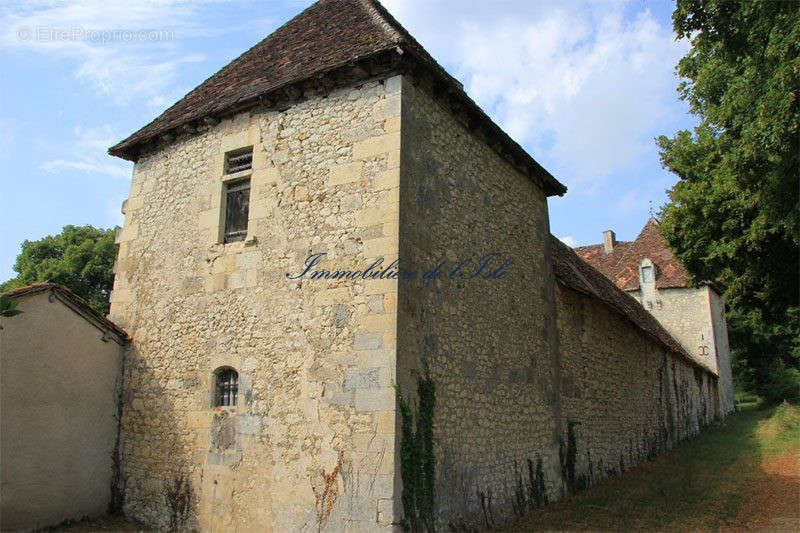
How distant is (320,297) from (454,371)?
76.8 inches

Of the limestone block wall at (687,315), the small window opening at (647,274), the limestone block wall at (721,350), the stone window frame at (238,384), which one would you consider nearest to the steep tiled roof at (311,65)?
the stone window frame at (238,384)

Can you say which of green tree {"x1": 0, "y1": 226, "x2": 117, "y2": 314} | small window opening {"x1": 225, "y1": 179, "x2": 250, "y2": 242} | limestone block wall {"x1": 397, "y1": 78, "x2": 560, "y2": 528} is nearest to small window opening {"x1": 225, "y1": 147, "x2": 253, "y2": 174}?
small window opening {"x1": 225, "y1": 179, "x2": 250, "y2": 242}

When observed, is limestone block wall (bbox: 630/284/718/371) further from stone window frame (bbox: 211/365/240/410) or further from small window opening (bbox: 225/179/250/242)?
stone window frame (bbox: 211/365/240/410)

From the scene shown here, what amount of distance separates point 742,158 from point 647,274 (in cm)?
1768

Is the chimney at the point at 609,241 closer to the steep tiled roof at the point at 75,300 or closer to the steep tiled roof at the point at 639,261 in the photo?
the steep tiled roof at the point at 639,261

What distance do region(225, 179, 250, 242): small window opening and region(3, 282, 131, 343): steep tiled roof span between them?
2.19 metres

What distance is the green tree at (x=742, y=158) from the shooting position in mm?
7062

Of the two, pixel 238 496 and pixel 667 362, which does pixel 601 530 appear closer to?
pixel 238 496

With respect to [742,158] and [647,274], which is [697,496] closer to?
[742,158]

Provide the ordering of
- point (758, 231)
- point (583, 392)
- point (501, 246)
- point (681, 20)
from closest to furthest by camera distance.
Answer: point (681, 20) → point (501, 246) → point (758, 231) → point (583, 392)

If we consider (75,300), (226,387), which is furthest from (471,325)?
(75,300)

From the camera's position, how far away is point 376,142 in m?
7.40

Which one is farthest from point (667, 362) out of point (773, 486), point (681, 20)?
point (681, 20)

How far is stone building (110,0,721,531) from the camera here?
6738mm
